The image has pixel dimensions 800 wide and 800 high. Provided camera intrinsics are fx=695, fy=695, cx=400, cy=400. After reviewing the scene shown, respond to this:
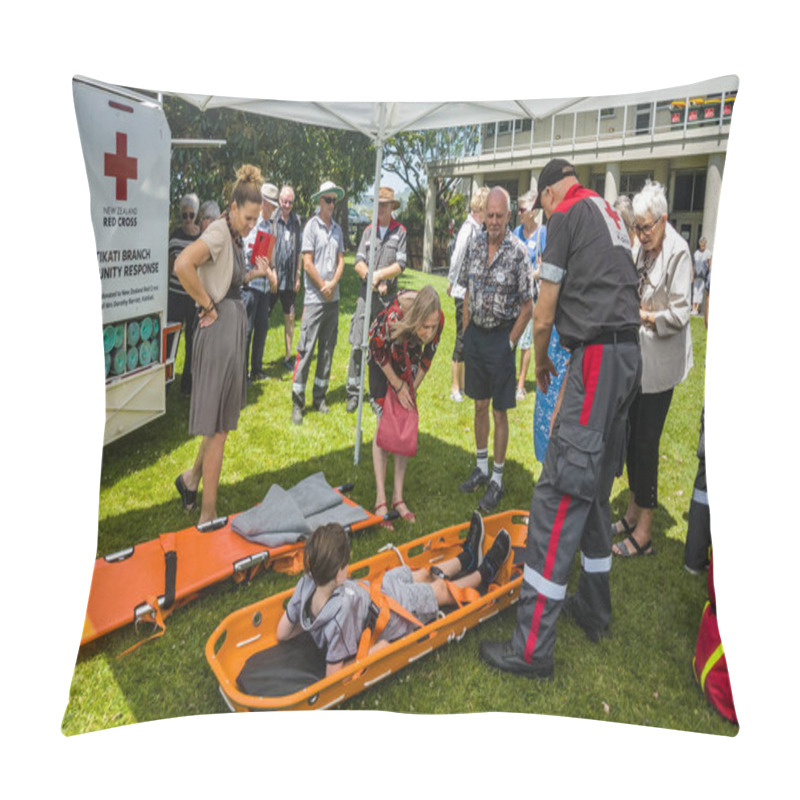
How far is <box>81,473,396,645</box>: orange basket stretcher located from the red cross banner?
1.05m

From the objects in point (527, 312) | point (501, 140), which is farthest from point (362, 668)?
point (501, 140)

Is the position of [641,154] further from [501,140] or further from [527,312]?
[527,312]

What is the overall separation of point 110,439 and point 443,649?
179cm

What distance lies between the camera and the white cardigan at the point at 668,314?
310cm

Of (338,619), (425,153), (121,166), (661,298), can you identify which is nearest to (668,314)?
(661,298)

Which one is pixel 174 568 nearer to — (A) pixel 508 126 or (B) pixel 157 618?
(B) pixel 157 618

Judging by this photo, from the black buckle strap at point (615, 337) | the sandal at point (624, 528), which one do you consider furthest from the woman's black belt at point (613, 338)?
the sandal at point (624, 528)

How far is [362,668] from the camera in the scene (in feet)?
9.60

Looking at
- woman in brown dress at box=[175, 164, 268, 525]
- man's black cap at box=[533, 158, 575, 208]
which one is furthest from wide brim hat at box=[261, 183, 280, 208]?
man's black cap at box=[533, 158, 575, 208]

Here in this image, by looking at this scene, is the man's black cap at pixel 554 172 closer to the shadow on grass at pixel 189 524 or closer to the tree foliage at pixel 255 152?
the tree foliage at pixel 255 152

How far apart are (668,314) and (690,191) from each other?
54cm

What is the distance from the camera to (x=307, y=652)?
3.02 m

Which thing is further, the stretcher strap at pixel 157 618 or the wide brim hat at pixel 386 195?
the wide brim hat at pixel 386 195

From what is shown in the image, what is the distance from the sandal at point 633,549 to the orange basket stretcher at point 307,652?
53 cm
